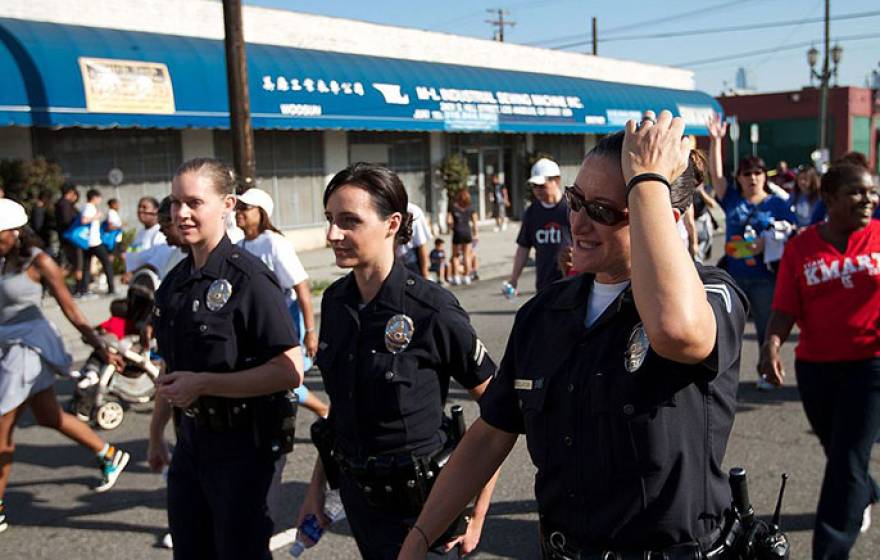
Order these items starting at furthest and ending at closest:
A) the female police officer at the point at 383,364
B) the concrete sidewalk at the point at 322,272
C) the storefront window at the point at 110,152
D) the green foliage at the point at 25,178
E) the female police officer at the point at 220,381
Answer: the storefront window at the point at 110,152 → the green foliage at the point at 25,178 → the concrete sidewalk at the point at 322,272 → the female police officer at the point at 220,381 → the female police officer at the point at 383,364

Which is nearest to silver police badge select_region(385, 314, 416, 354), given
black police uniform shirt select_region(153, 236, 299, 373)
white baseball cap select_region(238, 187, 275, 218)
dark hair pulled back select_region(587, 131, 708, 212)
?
black police uniform shirt select_region(153, 236, 299, 373)

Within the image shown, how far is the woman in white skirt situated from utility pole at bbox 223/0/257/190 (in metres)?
6.34

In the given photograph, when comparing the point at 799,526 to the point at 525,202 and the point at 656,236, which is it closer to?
the point at 656,236

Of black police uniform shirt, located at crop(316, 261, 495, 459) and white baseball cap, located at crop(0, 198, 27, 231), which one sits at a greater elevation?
white baseball cap, located at crop(0, 198, 27, 231)

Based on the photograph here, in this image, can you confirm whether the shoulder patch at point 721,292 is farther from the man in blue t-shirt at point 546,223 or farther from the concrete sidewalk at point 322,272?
the concrete sidewalk at point 322,272

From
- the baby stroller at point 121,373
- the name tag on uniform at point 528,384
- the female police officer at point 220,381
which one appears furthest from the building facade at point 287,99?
the name tag on uniform at point 528,384

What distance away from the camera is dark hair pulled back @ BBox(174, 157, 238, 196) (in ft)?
11.1

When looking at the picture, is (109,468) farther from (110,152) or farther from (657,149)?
(110,152)

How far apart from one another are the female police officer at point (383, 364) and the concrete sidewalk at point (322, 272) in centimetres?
797

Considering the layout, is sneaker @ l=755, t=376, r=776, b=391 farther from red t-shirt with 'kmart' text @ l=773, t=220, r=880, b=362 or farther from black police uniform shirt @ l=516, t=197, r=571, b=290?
red t-shirt with 'kmart' text @ l=773, t=220, r=880, b=362

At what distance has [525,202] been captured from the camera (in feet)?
93.0

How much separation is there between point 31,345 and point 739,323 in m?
4.67

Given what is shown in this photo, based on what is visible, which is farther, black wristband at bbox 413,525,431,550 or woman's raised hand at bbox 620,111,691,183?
black wristband at bbox 413,525,431,550

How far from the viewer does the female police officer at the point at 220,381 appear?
316 cm
